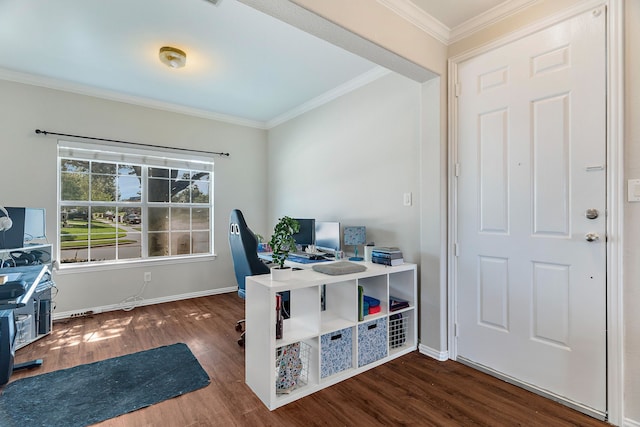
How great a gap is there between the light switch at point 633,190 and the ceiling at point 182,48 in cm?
139

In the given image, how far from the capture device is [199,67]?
295 cm

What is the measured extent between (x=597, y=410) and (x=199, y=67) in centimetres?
393

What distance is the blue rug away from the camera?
170 cm

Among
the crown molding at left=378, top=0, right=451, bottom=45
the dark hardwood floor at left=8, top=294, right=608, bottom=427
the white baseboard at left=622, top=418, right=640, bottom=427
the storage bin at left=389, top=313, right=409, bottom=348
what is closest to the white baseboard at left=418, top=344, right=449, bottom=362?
the dark hardwood floor at left=8, top=294, right=608, bottom=427

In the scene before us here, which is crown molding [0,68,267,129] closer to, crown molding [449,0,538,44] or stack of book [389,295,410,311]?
crown molding [449,0,538,44]

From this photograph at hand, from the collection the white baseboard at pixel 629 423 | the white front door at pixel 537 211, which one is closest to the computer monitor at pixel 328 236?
the white front door at pixel 537 211

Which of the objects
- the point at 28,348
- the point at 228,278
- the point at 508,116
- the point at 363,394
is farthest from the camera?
the point at 228,278

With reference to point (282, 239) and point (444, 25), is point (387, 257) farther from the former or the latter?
point (444, 25)

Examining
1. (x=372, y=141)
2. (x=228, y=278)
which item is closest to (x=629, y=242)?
(x=372, y=141)

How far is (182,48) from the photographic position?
260 cm

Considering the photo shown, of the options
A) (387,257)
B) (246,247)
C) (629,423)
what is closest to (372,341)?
(387,257)

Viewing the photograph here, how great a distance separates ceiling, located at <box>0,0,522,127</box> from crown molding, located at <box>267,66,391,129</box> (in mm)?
14

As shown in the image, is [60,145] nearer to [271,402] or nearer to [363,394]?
[271,402]

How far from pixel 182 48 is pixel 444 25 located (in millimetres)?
2161
